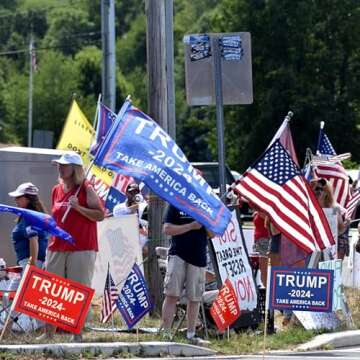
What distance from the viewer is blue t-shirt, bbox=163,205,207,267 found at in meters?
11.2

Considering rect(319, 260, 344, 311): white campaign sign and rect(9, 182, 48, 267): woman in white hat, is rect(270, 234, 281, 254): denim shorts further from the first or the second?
rect(9, 182, 48, 267): woman in white hat

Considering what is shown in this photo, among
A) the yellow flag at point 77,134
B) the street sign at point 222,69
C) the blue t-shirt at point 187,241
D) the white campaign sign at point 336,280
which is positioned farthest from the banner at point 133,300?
the yellow flag at point 77,134

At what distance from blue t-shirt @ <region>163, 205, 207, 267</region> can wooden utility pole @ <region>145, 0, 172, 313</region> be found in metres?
2.11

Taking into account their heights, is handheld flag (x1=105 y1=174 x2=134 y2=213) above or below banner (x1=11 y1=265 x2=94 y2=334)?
above

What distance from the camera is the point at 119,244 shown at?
44.7ft

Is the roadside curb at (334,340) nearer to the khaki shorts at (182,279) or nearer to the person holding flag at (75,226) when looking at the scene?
the khaki shorts at (182,279)

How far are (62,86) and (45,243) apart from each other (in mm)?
65638

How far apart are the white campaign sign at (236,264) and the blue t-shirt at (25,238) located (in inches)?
69.3

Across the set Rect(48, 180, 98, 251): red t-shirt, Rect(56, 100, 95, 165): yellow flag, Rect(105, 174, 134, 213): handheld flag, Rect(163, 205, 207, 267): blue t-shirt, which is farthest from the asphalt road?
Rect(56, 100, 95, 165): yellow flag

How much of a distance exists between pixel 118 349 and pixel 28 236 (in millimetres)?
1578

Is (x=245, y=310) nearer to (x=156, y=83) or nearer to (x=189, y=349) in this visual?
(x=189, y=349)

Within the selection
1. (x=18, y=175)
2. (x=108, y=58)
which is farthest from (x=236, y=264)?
(x=108, y=58)

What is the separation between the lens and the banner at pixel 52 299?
10148mm

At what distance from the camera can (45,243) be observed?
11.7m
